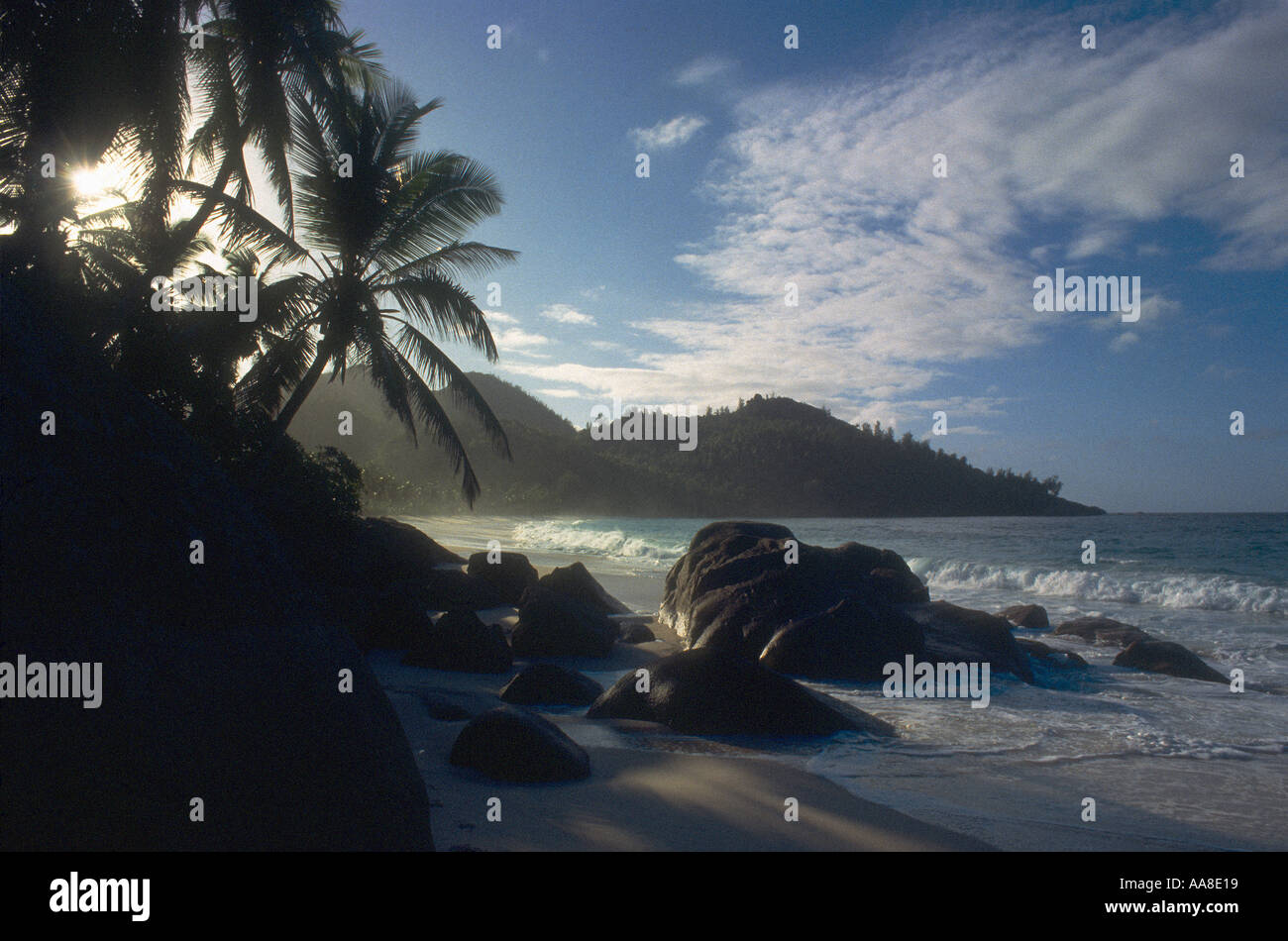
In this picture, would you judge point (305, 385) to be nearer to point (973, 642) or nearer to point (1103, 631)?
point (973, 642)

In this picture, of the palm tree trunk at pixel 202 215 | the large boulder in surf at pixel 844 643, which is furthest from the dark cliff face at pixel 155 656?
the palm tree trunk at pixel 202 215

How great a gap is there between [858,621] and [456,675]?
4524 mm

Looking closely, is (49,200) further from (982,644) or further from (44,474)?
(982,644)

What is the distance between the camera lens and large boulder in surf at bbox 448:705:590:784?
4387mm

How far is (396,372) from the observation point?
12445mm

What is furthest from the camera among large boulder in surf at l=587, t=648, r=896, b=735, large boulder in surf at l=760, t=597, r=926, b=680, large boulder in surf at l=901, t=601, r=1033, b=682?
large boulder in surf at l=901, t=601, r=1033, b=682

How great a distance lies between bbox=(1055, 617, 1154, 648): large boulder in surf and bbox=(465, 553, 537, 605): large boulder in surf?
9.01 metres

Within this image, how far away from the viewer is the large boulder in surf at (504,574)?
526 inches

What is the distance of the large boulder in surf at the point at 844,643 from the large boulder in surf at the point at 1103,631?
14.1 ft

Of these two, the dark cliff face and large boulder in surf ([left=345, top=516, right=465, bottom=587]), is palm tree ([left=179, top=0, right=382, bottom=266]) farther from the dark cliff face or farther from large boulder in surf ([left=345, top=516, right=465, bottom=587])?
the dark cliff face

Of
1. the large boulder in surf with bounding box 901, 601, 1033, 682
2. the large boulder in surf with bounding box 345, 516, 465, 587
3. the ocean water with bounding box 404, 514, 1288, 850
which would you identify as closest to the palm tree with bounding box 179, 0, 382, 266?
the large boulder in surf with bounding box 345, 516, 465, 587

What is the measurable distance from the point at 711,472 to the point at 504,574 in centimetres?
6179

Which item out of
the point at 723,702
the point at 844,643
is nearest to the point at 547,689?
the point at 723,702
